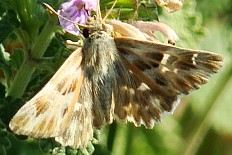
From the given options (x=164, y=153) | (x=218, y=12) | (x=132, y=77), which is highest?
(x=132, y=77)

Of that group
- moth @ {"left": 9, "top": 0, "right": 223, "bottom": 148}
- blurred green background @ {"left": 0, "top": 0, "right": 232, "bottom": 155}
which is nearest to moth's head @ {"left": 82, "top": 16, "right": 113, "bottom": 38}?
moth @ {"left": 9, "top": 0, "right": 223, "bottom": 148}

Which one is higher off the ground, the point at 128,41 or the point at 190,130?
the point at 128,41

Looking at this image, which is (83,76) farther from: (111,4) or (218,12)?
(218,12)

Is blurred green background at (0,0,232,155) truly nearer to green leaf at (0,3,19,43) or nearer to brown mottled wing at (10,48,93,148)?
green leaf at (0,3,19,43)

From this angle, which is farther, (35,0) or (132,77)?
(35,0)

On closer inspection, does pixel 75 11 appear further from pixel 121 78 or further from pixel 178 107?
pixel 178 107

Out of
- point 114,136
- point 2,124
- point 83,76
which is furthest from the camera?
point 114,136

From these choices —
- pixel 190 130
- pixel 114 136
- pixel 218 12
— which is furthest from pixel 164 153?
pixel 218 12
